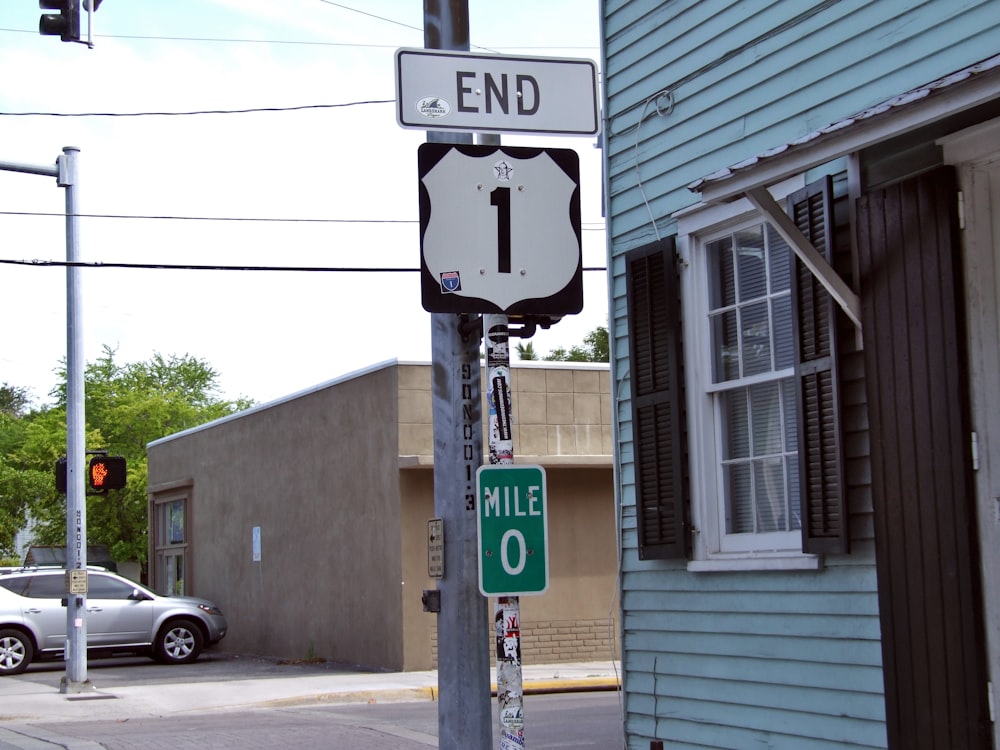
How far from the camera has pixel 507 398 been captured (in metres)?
4.84

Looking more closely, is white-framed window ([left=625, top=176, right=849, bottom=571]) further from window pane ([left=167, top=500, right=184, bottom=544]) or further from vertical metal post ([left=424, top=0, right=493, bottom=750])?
window pane ([left=167, top=500, right=184, bottom=544])

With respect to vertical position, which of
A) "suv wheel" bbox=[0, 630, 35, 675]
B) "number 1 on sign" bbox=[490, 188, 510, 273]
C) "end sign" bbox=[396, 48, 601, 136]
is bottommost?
"suv wheel" bbox=[0, 630, 35, 675]

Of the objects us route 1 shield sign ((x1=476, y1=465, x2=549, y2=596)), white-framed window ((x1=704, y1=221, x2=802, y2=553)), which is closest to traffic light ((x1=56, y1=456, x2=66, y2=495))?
white-framed window ((x1=704, y1=221, x2=802, y2=553))

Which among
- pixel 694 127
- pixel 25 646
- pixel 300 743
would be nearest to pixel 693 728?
pixel 694 127

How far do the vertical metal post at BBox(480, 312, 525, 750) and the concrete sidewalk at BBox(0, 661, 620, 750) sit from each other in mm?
9882

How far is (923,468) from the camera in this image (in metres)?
5.90

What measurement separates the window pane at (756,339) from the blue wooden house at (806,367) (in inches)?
0.6

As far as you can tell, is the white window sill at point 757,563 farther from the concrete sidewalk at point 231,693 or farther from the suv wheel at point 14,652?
the suv wheel at point 14,652

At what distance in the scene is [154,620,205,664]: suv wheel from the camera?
21891 mm

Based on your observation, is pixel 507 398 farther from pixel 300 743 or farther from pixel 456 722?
pixel 300 743

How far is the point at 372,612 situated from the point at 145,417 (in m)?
30.7

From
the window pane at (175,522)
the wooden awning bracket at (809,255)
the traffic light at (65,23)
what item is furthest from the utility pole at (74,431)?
the wooden awning bracket at (809,255)

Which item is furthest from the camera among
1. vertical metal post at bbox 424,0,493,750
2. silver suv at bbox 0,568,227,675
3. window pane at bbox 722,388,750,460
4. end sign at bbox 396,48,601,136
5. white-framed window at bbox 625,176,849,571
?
silver suv at bbox 0,568,227,675

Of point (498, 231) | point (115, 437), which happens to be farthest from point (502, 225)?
point (115, 437)
